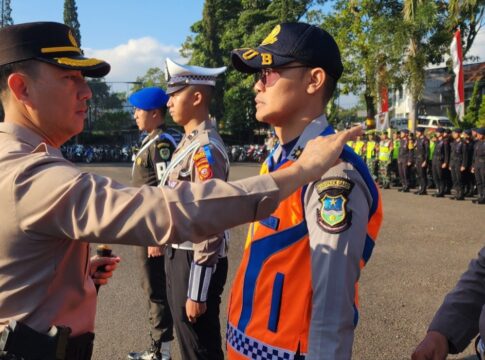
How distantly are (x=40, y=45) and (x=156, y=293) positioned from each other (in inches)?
110

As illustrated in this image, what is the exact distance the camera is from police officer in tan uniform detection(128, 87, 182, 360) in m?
3.81

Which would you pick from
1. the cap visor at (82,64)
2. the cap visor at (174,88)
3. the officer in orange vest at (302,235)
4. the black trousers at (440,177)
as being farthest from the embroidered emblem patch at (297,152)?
the black trousers at (440,177)

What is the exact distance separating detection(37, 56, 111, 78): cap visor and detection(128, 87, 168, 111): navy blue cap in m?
2.47

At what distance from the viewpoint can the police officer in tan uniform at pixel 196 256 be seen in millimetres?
2760

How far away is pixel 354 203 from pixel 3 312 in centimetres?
114

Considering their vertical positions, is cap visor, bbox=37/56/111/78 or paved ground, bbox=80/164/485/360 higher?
cap visor, bbox=37/56/111/78

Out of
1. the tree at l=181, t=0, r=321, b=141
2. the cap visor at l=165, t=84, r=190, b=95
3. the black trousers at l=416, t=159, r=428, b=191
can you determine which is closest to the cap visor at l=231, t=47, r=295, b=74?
the cap visor at l=165, t=84, r=190, b=95

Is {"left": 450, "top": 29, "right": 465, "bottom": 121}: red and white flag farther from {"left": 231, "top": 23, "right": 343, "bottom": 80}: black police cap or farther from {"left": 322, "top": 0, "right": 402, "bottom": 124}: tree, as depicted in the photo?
{"left": 231, "top": 23, "right": 343, "bottom": 80}: black police cap

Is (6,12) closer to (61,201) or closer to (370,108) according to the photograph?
(370,108)

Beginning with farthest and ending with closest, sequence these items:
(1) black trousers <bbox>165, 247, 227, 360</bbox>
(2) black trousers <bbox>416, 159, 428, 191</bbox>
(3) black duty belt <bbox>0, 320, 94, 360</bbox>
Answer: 1. (2) black trousers <bbox>416, 159, 428, 191</bbox>
2. (1) black trousers <bbox>165, 247, 227, 360</bbox>
3. (3) black duty belt <bbox>0, 320, 94, 360</bbox>

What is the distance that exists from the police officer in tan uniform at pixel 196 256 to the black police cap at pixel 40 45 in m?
1.36

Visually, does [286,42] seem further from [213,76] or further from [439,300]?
[439,300]

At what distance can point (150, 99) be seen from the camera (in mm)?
4273

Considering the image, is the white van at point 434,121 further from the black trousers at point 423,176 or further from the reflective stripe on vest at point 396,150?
the black trousers at point 423,176
